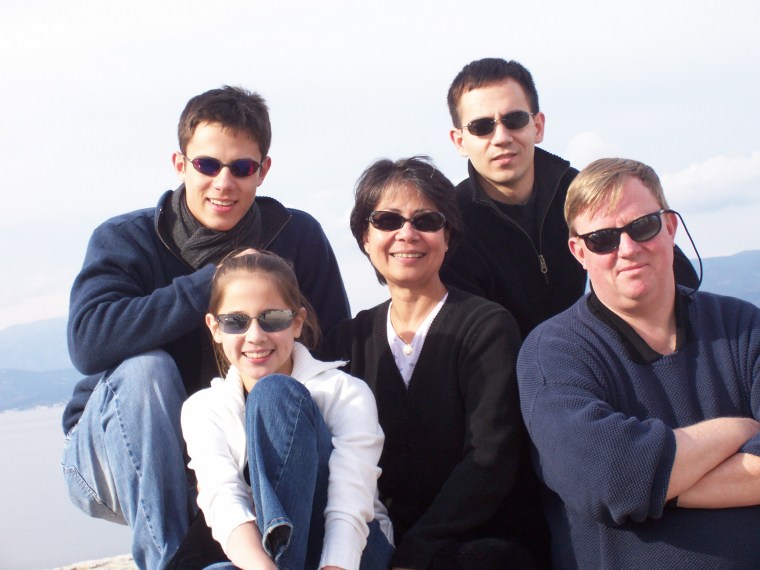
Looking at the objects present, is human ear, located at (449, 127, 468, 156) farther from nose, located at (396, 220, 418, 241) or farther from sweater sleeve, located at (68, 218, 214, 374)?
sweater sleeve, located at (68, 218, 214, 374)

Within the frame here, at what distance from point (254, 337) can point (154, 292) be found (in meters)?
A: 0.69

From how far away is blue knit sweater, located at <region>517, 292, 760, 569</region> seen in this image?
2.96 meters

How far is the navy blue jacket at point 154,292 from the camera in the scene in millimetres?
3939

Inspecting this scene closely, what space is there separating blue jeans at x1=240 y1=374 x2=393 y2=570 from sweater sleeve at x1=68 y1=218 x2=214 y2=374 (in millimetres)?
906

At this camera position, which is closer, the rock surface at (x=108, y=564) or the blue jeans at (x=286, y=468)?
the blue jeans at (x=286, y=468)

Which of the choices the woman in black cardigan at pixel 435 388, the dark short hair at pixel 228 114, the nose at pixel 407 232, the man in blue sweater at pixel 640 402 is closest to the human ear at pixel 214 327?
the woman in black cardigan at pixel 435 388

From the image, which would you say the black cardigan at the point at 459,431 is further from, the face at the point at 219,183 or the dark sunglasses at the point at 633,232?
the face at the point at 219,183

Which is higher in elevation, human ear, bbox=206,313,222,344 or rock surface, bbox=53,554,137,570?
human ear, bbox=206,313,222,344

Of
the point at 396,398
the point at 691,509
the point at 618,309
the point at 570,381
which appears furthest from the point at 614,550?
the point at 396,398

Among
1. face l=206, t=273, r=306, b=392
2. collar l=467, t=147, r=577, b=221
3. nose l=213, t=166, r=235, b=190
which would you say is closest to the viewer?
face l=206, t=273, r=306, b=392

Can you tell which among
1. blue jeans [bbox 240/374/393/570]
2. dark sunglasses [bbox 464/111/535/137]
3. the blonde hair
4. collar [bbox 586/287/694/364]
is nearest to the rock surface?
dark sunglasses [bbox 464/111/535/137]

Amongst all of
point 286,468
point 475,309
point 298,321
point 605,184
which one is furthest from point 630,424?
point 298,321

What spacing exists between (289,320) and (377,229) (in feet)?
1.98

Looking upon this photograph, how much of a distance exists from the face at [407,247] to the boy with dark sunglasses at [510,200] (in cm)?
58
